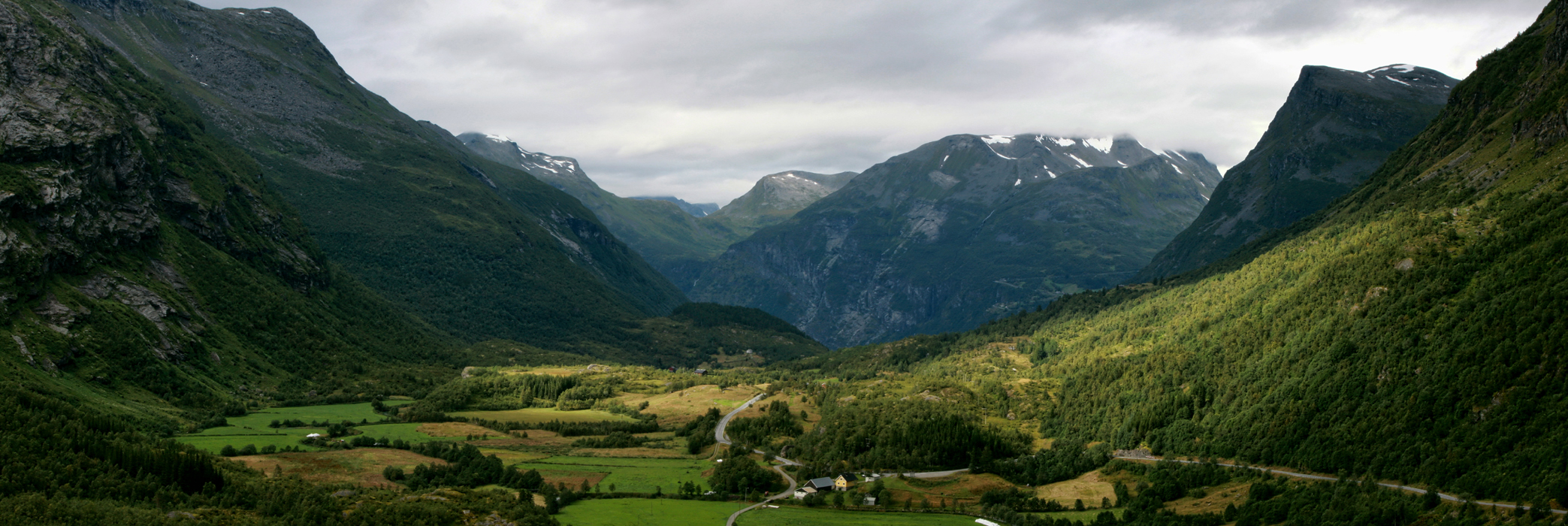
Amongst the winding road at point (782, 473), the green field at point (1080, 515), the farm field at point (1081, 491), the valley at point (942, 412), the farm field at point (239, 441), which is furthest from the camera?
the farm field at point (239, 441)

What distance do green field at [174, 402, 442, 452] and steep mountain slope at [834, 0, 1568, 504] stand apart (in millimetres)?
126881

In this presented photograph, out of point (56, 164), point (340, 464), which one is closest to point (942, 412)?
point (340, 464)

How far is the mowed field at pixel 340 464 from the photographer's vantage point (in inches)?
4451

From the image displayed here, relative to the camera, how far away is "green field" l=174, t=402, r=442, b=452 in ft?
427

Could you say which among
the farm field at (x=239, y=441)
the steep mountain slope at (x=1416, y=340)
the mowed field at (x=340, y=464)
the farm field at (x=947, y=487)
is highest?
the steep mountain slope at (x=1416, y=340)

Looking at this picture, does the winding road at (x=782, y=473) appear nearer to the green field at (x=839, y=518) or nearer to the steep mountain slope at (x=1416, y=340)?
the green field at (x=839, y=518)

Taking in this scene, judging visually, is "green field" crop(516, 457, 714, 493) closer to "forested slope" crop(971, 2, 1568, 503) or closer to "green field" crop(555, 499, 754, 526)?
"green field" crop(555, 499, 754, 526)

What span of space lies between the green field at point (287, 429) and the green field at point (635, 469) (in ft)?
98.3

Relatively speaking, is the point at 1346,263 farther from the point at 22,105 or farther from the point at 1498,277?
the point at 22,105

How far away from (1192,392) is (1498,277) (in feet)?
156

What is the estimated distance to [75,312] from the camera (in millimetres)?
150750

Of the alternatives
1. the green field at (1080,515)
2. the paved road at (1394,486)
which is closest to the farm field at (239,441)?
the green field at (1080,515)

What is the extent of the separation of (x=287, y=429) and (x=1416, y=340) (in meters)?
173

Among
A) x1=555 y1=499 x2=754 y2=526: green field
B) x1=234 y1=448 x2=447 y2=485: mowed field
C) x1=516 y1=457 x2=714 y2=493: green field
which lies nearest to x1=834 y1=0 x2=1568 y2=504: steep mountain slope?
x1=516 y1=457 x2=714 y2=493: green field
